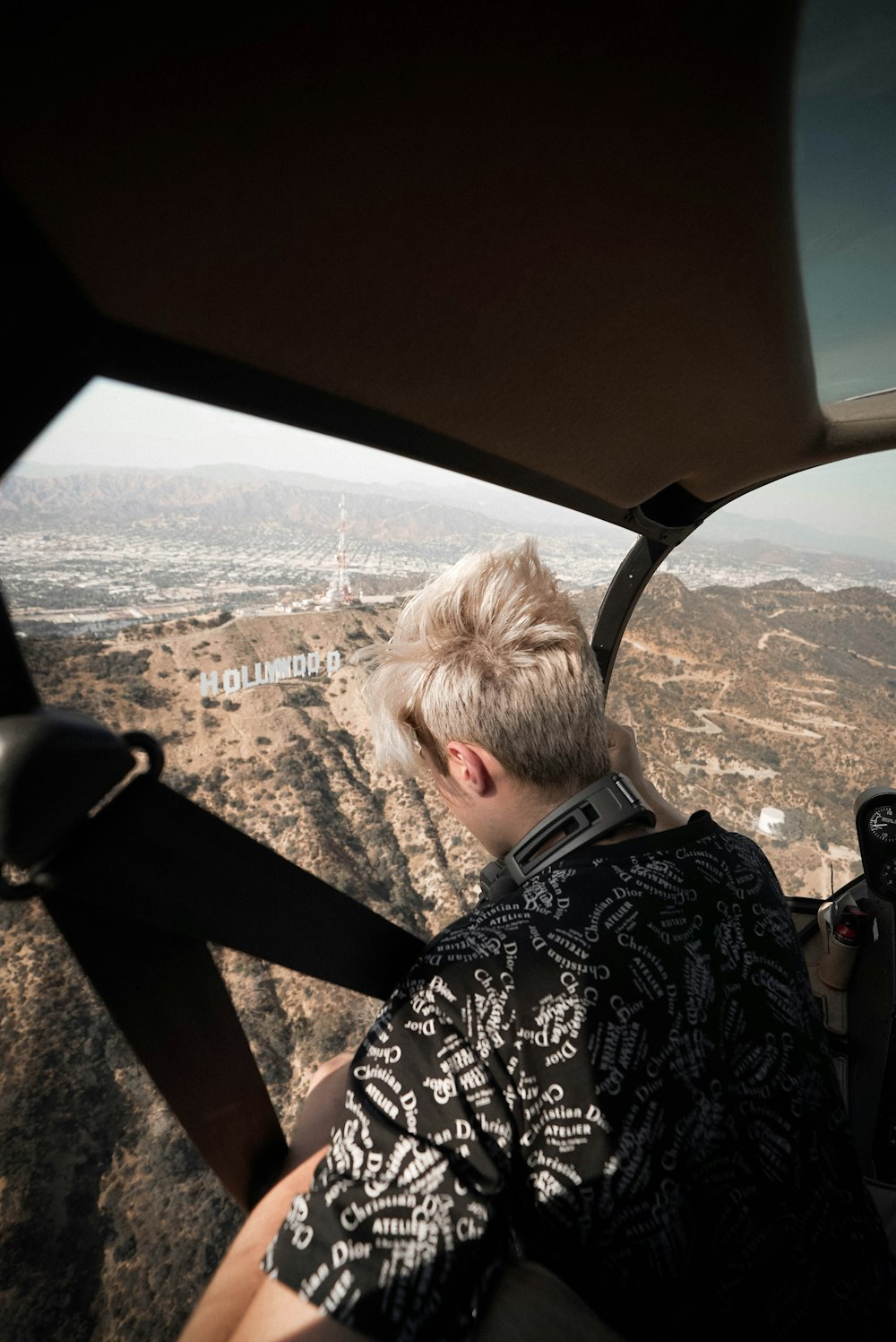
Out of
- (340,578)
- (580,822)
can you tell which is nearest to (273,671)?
(340,578)

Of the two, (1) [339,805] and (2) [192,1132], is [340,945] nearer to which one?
(2) [192,1132]

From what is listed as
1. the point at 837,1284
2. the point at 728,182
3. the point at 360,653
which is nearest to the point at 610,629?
the point at 360,653

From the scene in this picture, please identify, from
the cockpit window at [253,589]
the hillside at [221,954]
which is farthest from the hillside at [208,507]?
the hillside at [221,954]

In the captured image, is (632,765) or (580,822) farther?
(632,765)

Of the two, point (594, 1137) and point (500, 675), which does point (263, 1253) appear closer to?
point (594, 1137)

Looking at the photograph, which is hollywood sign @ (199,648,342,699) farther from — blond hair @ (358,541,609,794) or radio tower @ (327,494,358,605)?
blond hair @ (358,541,609,794)

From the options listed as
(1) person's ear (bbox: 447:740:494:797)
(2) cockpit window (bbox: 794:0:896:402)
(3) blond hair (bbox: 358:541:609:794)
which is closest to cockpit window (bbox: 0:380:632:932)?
(3) blond hair (bbox: 358:541:609:794)
